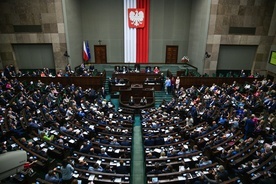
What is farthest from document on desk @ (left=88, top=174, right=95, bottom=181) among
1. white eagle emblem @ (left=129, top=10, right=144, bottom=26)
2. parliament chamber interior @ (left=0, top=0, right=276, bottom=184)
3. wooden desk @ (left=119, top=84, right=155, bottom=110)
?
white eagle emblem @ (left=129, top=10, right=144, bottom=26)

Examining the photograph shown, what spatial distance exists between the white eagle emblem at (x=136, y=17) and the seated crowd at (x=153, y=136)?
10847 millimetres


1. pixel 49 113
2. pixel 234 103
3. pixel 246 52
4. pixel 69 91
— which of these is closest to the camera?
pixel 49 113

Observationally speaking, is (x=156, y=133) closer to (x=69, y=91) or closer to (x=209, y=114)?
(x=209, y=114)

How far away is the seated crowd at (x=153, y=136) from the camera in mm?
7188

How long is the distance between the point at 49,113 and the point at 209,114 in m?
9.08

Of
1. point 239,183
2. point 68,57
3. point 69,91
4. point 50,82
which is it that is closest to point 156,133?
point 239,183

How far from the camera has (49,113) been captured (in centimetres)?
1152

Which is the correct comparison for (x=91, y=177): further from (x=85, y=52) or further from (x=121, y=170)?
(x=85, y=52)

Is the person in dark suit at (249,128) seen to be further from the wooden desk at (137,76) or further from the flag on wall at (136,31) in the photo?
the flag on wall at (136,31)

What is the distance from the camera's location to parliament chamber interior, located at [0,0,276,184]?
24.5ft

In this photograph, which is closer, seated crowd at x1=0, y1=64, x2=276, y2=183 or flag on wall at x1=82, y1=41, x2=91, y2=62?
seated crowd at x1=0, y1=64, x2=276, y2=183

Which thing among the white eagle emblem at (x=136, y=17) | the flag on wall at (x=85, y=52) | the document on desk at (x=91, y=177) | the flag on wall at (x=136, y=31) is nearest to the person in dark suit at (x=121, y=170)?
the document on desk at (x=91, y=177)

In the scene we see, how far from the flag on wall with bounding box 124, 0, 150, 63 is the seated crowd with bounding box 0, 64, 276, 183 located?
953 cm

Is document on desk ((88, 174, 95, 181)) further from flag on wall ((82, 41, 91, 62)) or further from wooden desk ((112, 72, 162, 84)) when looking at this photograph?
flag on wall ((82, 41, 91, 62))
